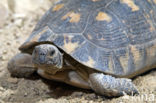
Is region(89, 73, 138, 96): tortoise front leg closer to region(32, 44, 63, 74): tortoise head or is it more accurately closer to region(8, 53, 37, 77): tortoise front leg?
region(32, 44, 63, 74): tortoise head

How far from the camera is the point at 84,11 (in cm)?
352

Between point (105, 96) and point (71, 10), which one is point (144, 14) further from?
point (105, 96)

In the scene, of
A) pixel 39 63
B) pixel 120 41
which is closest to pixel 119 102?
→ pixel 120 41

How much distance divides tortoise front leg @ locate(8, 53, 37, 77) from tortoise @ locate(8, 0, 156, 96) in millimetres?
16

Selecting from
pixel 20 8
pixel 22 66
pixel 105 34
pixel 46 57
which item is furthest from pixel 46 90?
pixel 20 8

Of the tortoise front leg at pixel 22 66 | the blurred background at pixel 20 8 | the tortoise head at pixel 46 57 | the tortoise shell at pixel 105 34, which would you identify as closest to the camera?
the tortoise head at pixel 46 57

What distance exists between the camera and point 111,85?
10.2 feet

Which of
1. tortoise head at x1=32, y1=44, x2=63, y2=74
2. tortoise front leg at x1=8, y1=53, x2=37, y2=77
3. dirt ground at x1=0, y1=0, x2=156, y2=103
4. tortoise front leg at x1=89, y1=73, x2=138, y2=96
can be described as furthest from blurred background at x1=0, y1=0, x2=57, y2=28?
tortoise front leg at x1=89, y1=73, x2=138, y2=96

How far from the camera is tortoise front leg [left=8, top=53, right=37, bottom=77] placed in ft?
12.7

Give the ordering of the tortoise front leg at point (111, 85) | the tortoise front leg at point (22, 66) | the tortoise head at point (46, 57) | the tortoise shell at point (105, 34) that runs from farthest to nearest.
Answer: the tortoise front leg at point (22, 66)
the tortoise shell at point (105, 34)
the tortoise front leg at point (111, 85)
the tortoise head at point (46, 57)

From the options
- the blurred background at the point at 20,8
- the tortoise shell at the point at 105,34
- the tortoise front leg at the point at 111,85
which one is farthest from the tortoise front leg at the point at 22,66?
the blurred background at the point at 20,8

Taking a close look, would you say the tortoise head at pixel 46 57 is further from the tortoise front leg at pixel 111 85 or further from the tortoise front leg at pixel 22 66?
the tortoise front leg at pixel 22 66

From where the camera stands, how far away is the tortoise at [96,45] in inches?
124

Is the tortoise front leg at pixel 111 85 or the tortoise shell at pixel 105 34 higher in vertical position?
the tortoise shell at pixel 105 34
